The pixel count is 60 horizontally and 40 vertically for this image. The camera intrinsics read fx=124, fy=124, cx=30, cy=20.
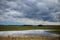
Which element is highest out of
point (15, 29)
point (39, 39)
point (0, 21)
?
point (0, 21)

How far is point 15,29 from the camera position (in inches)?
70.2

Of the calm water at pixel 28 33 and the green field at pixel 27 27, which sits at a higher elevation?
the green field at pixel 27 27

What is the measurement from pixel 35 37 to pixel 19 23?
1.00 ft

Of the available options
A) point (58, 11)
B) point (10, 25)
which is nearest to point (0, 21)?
point (10, 25)

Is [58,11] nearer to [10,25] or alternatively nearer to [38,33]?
[38,33]

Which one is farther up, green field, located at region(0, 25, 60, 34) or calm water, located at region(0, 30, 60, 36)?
green field, located at region(0, 25, 60, 34)

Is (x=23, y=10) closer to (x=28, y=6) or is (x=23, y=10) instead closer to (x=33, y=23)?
(x=28, y=6)

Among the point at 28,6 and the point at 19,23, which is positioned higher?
the point at 28,6

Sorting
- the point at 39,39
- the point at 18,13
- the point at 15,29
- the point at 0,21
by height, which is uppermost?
the point at 18,13

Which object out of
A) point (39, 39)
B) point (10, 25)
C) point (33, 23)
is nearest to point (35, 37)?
point (39, 39)

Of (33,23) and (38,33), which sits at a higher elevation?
(33,23)

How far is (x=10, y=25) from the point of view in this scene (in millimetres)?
1775

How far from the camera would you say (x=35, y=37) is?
5.81 ft

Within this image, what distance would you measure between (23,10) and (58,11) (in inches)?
19.7
